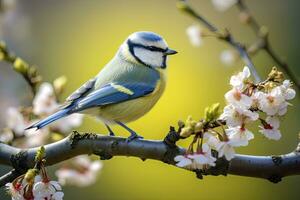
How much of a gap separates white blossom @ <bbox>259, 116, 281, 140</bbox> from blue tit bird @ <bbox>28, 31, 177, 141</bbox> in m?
0.39

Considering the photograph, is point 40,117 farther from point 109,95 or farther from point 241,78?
point 241,78

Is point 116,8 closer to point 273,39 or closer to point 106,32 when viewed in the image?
point 106,32

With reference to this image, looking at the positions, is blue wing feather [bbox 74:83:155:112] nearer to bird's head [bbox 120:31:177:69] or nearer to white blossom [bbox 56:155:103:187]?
bird's head [bbox 120:31:177:69]

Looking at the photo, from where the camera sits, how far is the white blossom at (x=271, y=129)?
4.03 ft

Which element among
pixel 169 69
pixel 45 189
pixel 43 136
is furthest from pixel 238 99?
pixel 169 69

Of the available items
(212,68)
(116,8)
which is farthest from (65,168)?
(116,8)

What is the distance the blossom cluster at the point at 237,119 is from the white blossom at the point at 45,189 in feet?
0.70

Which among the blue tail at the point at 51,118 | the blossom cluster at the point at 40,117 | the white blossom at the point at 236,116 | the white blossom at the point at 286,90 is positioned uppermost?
the white blossom at the point at 286,90

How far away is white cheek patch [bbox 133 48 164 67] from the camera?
1801mm

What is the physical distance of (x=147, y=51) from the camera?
181 cm

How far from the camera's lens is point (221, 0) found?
2135mm

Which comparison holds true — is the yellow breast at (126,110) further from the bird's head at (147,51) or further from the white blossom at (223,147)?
the white blossom at (223,147)

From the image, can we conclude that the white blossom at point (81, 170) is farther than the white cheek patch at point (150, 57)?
Yes

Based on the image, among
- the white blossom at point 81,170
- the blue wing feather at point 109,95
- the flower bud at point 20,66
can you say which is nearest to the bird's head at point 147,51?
the blue wing feather at point 109,95
